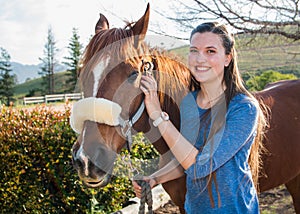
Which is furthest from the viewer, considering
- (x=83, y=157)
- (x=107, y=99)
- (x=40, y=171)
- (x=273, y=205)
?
(x=273, y=205)

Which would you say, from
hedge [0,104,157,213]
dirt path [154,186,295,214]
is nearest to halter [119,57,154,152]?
hedge [0,104,157,213]

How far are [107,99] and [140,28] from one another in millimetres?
519

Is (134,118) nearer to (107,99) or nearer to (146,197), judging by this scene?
(107,99)

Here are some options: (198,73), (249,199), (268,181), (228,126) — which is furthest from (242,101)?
(268,181)

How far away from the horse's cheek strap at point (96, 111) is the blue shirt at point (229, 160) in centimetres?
50

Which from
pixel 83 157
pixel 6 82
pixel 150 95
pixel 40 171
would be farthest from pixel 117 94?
pixel 6 82

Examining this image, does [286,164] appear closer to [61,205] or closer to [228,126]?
[228,126]

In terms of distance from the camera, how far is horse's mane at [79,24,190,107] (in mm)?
1939

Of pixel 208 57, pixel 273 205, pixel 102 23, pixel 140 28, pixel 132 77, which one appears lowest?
pixel 273 205

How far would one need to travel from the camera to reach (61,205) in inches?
155

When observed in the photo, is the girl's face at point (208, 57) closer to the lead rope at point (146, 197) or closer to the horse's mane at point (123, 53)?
the horse's mane at point (123, 53)

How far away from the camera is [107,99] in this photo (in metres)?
1.86

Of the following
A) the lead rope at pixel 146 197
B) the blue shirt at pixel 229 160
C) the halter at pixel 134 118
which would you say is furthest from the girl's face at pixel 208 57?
the lead rope at pixel 146 197

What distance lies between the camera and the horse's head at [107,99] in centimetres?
181
